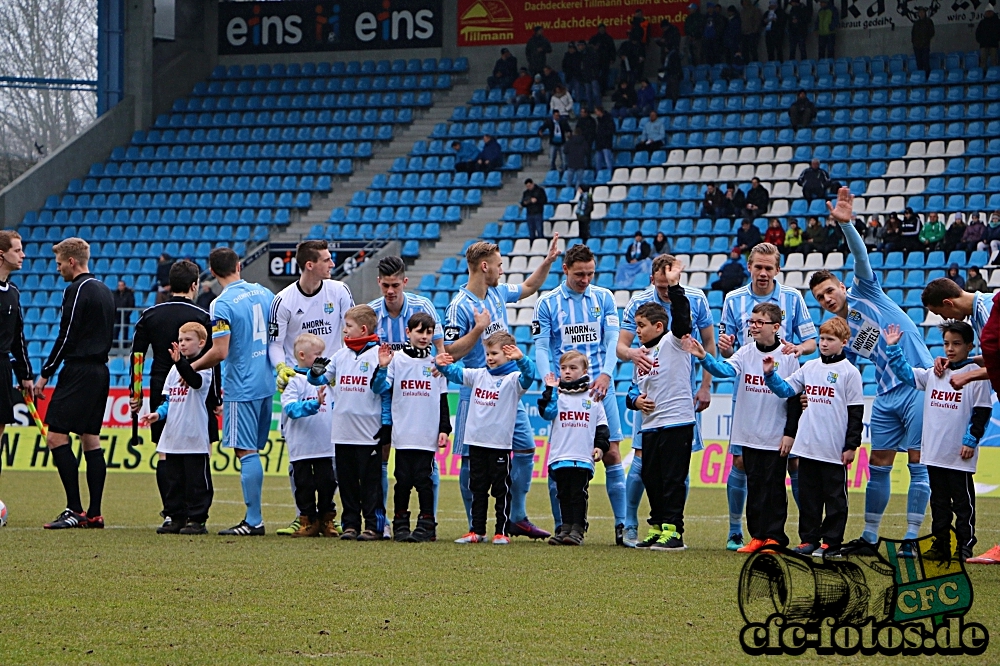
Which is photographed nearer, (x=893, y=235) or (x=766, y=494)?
(x=766, y=494)

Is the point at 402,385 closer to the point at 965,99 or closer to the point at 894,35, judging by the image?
the point at 965,99

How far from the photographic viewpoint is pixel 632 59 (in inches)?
1163

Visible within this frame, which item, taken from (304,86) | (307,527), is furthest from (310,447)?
(304,86)

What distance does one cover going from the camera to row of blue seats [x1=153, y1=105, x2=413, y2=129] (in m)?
32.8

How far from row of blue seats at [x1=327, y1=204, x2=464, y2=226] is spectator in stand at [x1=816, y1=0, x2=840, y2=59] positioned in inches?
338

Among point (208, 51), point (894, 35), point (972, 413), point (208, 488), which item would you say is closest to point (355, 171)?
point (208, 51)

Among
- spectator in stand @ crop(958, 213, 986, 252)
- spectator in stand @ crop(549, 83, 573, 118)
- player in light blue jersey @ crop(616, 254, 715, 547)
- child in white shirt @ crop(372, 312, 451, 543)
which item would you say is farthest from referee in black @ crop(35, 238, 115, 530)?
spectator in stand @ crop(549, 83, 573, 118)

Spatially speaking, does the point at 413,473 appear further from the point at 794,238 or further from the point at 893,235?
the point at 893,235

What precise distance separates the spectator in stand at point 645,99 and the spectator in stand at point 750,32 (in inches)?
87.9

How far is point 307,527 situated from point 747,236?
15438 mm

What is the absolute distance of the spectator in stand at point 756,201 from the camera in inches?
992

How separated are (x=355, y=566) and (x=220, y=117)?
92.0 feet

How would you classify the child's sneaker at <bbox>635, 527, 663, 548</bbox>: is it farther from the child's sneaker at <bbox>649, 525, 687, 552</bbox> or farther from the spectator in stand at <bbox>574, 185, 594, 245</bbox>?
the spectator in stand at <bbox>574, 185, 594, 245</bbox>

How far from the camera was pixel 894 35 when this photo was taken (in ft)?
95.5
